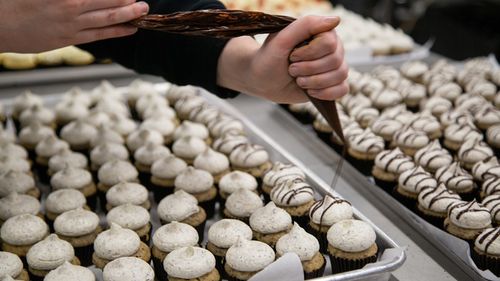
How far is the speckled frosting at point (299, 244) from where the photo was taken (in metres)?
2.52

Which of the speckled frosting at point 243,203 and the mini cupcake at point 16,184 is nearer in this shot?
the speckled frosting at point 243,203

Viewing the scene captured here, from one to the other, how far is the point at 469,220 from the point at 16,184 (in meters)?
2.15

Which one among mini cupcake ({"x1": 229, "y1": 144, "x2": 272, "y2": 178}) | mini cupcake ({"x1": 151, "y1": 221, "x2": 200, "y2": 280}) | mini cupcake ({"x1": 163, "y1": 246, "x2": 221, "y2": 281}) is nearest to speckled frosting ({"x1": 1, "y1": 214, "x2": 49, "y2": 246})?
mini cupcake ({"x1": 151, "y1": 221, "x2": 200, "y2": 280})

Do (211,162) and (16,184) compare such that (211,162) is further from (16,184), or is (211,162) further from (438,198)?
(438,198)

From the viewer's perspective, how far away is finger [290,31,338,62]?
2.39 meters

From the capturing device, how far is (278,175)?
121 inches

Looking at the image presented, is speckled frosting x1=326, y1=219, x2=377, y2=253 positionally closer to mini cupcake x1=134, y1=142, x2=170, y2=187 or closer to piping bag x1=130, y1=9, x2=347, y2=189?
piping bag x1=130, y1=9, x2=347, y2=189

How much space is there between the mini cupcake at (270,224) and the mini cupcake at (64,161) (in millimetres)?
1112

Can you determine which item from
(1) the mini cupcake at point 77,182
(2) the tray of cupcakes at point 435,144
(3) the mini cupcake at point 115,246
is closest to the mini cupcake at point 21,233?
(3) the mini cupcake at point 115,246

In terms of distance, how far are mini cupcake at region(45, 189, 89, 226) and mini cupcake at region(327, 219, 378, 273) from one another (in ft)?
3.93

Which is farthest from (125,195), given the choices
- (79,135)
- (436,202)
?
(436,202)

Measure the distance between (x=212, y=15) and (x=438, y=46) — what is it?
382cm

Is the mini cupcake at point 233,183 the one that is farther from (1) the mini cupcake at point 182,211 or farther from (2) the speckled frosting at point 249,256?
(2) the speckled frosting at point 249,256

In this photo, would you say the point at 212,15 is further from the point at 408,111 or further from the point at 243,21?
the point at 408,111
